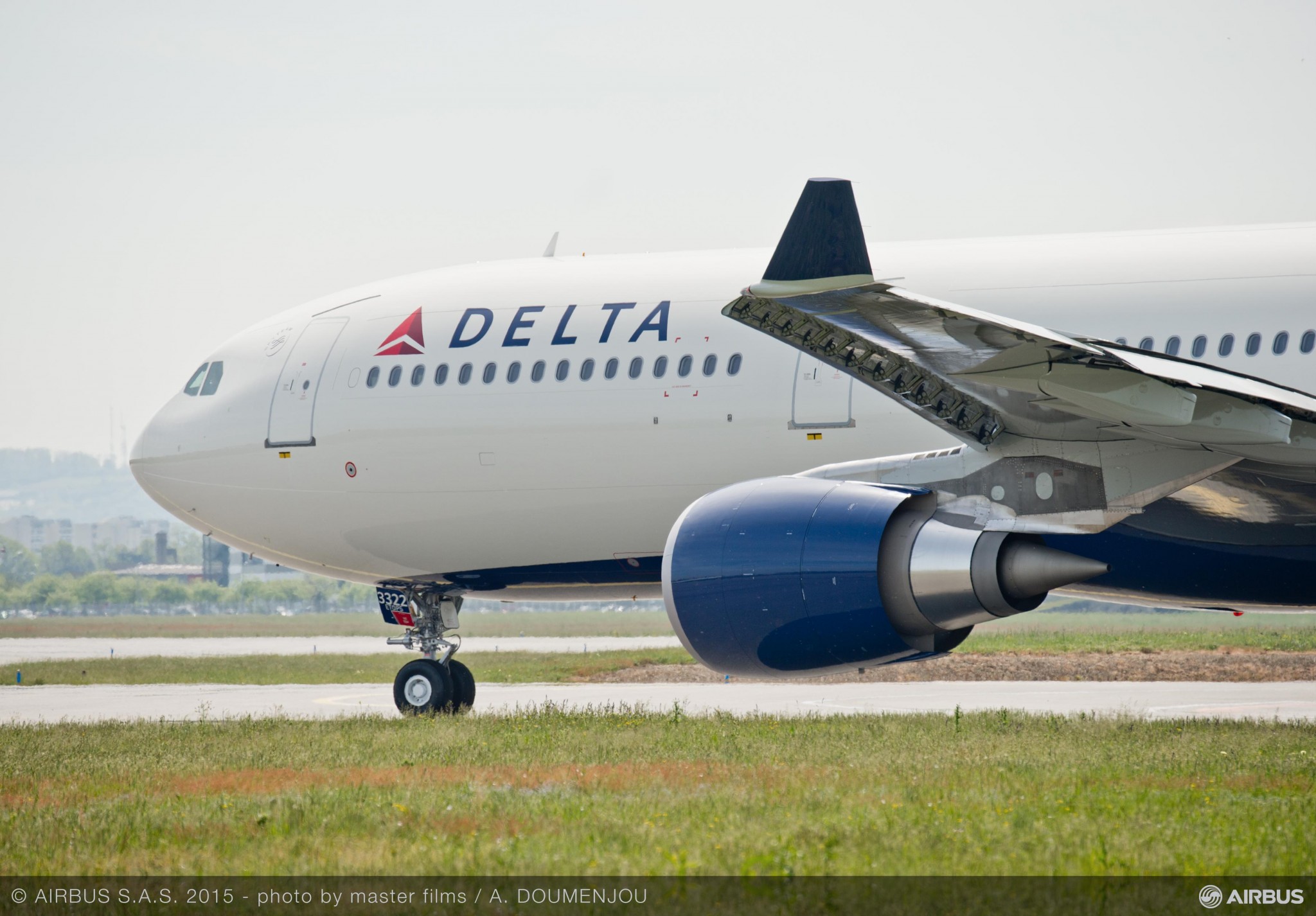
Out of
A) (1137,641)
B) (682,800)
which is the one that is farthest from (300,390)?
(1137,641)

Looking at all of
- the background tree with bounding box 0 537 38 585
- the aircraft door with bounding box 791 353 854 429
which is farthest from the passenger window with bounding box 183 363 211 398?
the background tree with bounding box 0 537 38 585

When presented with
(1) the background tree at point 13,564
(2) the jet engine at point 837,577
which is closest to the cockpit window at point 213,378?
(2) the jet engine at point 837,577

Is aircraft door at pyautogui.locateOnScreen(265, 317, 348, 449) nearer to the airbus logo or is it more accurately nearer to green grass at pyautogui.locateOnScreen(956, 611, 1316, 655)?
the airbus logo

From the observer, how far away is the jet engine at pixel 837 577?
380 inches

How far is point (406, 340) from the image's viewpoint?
14.9 metres

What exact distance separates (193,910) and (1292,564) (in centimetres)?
909

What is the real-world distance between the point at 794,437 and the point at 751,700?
23.9ft

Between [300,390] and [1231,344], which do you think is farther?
[300,390]

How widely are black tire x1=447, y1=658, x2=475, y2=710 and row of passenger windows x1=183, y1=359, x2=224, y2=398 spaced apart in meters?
4.28

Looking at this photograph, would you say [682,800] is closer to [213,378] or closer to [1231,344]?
[1231,344]

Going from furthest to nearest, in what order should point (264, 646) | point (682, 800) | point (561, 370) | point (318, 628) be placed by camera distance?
point (318, 628)
point (264, 646)
point (561, 370)
point (682, 800)

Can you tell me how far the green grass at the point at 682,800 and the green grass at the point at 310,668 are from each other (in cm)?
1355

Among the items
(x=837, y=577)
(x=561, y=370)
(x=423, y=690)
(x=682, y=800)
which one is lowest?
(x=423, y=690)

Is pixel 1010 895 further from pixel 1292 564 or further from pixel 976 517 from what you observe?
pixel 1292 564
